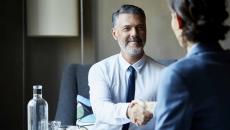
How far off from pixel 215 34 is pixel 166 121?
0.94 feet

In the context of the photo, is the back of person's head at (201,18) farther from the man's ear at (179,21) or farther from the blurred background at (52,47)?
the blurred background at (52,47)

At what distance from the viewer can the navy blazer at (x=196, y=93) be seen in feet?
3.39

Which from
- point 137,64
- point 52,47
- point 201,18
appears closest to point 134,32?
point 137,64

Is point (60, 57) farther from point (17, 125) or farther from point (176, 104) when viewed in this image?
point (176, 104)

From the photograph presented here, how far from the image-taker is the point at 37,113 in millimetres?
1922

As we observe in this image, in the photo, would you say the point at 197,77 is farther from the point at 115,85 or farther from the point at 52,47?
the point at 52,47

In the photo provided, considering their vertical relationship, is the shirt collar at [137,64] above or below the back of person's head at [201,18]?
below

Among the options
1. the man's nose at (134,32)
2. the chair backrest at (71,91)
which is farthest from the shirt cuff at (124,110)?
the chair backrest at (71,91)

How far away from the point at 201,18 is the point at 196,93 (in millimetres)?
207

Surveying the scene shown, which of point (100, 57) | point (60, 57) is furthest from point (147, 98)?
point (60, 57)

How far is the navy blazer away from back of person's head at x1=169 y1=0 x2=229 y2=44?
0.10ft

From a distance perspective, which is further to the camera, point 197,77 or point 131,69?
point 131,69

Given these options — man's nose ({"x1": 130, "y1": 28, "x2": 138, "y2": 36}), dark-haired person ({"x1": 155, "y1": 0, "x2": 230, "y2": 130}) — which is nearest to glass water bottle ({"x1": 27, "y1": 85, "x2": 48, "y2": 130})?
man's nose ({"x1": 130, "y1": 28, "x2": 138, "y2": 36})

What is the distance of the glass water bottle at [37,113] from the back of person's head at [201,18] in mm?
976
